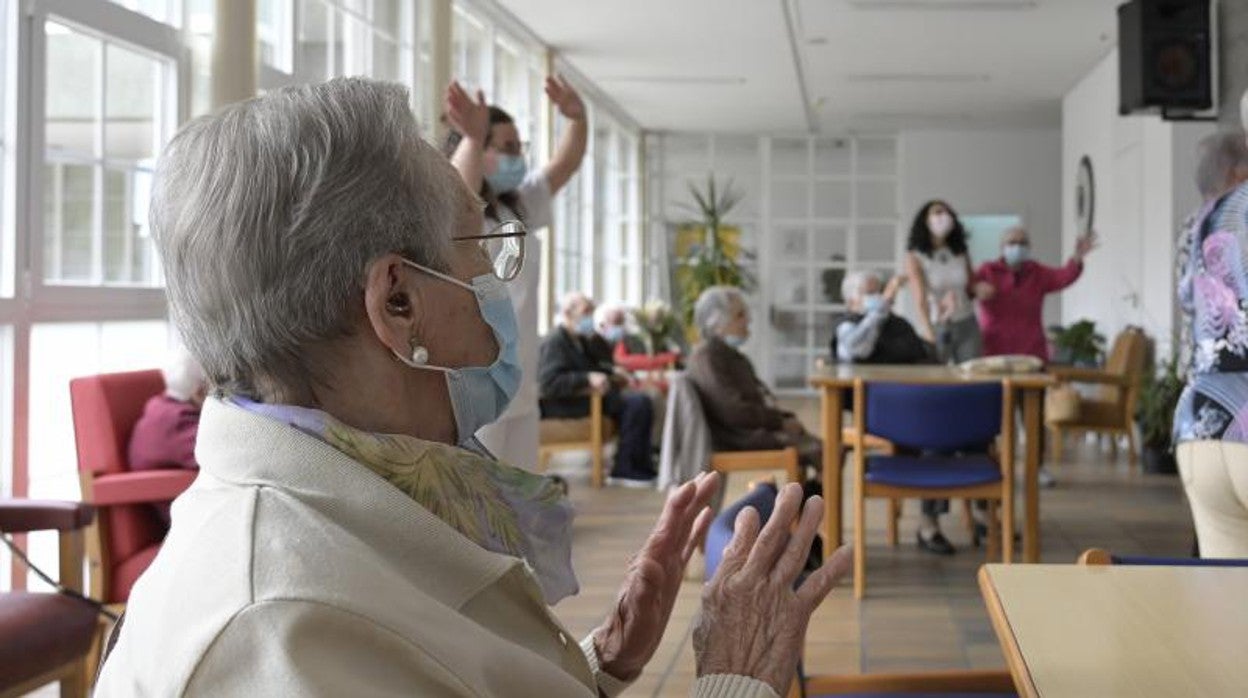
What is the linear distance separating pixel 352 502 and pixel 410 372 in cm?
18

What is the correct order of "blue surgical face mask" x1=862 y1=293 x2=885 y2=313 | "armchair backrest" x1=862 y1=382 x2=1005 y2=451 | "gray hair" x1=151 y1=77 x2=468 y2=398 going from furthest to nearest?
"blue surgical face mask" x1=862 y1=293 x2=885 y2=313 → "armchair backrest" x1=862 y1=382 x2=1005 y2=451 → "gray hair" x1=151 y1=77 x2=468 y2=398

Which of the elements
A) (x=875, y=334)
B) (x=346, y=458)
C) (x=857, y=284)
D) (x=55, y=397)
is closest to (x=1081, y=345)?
(x=857, y=284)

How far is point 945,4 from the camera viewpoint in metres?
10.2

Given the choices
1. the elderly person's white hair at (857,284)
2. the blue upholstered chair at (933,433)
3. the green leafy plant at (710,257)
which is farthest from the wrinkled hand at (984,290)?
the green leafy plant at (710,257)

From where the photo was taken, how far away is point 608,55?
12578mm

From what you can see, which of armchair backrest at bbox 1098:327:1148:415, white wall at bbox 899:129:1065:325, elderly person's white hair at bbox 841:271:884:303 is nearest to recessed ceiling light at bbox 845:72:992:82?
white wall at bbox 899:129:1065:325

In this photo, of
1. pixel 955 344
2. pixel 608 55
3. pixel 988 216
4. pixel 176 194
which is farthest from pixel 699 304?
pixel 988 216

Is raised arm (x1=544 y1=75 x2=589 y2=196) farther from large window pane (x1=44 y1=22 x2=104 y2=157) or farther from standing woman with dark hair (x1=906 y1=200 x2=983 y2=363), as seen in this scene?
standing woman with dark hair (x1=906 y1=200 x2=983 y2=363)

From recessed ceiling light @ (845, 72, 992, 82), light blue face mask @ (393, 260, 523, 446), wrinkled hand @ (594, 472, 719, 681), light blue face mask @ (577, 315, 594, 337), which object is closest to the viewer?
light blue face mask @ (393, 260, 523, 446)

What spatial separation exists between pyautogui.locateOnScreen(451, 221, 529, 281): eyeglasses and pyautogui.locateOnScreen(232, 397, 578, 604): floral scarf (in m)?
0.17

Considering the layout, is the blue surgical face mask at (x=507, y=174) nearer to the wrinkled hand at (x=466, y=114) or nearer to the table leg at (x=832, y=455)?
the wrinkled hand at (x=466, y=114)

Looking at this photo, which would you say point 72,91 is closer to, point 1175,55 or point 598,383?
point 598,383

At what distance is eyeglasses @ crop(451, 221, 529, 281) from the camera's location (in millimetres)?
1422

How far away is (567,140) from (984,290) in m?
4.30
